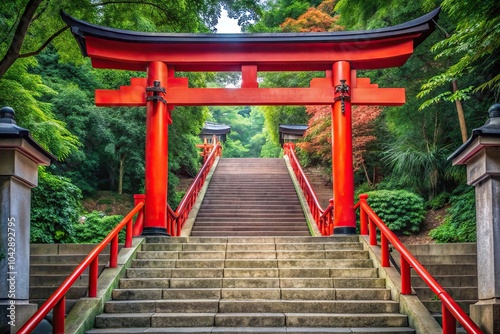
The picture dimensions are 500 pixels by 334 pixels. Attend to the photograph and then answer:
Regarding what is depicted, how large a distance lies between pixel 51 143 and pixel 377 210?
8.81 metres

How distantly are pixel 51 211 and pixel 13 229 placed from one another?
25.9 feet

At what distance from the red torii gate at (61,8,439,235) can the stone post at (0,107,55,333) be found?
184 inches

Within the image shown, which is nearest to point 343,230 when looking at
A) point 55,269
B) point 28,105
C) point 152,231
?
point 152,231

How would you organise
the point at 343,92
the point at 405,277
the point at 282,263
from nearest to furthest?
the point at 405,277 < the point at 282,263 < the point at 343,92

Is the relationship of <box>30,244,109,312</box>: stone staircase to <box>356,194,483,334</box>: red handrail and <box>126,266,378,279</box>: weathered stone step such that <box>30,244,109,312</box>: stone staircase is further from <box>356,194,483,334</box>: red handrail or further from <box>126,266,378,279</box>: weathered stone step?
<box>356,194,483,334</box>: red handrail

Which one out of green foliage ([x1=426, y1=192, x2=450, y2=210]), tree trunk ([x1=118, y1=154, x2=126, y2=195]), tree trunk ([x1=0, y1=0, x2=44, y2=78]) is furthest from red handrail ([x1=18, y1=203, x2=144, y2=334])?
tree trunk ([x1=118, y1=154, x2=126, y2=195])

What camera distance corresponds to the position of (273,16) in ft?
97.6

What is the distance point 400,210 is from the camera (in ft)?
46.6

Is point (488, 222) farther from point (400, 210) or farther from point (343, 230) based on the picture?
point (400, 210)

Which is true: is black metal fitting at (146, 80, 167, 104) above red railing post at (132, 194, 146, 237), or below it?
above

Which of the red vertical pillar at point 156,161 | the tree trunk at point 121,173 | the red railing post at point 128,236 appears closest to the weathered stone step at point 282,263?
the red railing post at point 128,236

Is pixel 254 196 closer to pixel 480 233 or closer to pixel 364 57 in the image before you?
pixel 364 57

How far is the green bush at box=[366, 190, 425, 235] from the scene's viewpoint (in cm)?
1411

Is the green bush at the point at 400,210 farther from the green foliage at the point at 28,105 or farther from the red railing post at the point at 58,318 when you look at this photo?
the red railing post at the point at 58,318
